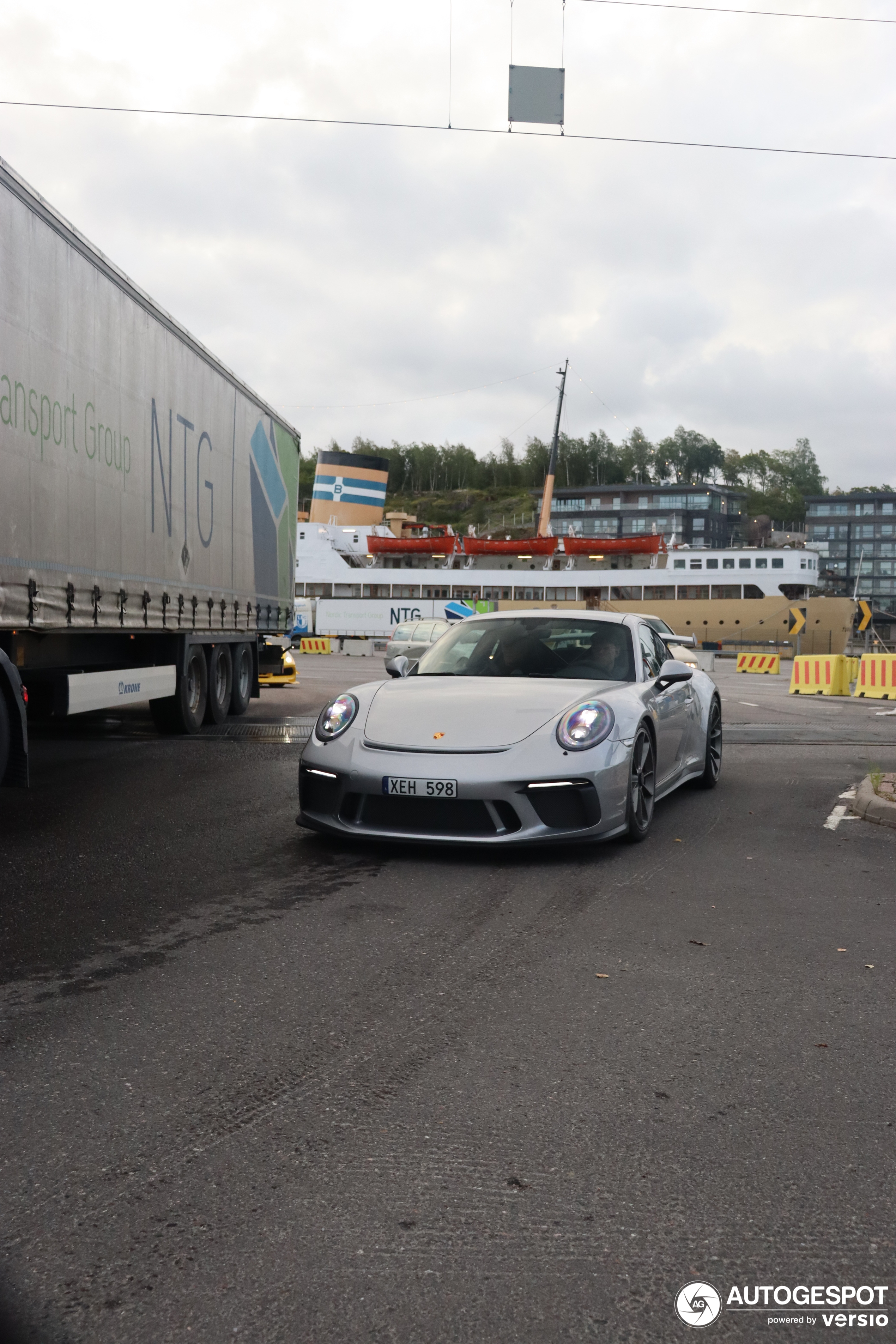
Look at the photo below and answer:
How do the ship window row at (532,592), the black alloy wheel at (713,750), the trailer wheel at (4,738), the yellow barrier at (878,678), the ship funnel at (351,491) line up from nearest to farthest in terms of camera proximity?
the trailer wheel at (4,738)
the black alloy wheel at (713,750)
the yellow barrier at (878,678)
the ship window row at (532,592)
the ship funnel at (351,491)

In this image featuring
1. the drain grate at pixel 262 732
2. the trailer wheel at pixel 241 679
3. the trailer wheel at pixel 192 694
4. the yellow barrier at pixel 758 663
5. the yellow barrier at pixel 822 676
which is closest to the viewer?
the drain grate at pixel 262 732

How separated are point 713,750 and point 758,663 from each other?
2742 cm

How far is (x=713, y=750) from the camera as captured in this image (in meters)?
8.71

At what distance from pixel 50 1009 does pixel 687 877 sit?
3.20 meters

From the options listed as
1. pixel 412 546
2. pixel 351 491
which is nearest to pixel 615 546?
pixel 412 546

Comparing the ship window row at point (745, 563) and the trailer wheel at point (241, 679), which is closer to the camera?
the trailer wheel at point (241, 679)

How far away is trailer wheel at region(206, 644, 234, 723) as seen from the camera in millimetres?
13031

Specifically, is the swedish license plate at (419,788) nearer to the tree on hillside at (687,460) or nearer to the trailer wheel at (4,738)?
the trailer wheel at (4,738)

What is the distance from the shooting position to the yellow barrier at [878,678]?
70.0 feet

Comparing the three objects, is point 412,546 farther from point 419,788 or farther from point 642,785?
point 419,788

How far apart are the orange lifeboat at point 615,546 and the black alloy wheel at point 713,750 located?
5069 centimetres

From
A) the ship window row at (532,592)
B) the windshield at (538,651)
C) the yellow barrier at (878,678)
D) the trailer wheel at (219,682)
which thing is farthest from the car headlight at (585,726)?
the ship window row at (532,592)

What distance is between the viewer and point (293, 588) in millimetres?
16000

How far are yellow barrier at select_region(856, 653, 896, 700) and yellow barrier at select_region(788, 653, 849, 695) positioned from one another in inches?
31.4
